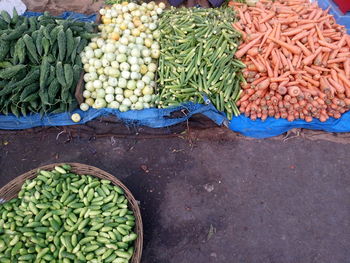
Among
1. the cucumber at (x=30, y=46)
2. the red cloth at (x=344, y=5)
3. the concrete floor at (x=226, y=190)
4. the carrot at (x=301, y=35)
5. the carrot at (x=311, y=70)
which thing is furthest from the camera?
the red cloth at (x=344, y=5)

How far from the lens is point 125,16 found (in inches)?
171

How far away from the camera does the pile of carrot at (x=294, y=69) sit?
3684mm

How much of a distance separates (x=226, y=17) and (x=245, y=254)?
3.62m

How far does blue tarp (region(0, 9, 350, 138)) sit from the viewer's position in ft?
12.1

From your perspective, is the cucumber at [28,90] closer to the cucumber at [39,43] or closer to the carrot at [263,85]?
the cucumber at [39,43]

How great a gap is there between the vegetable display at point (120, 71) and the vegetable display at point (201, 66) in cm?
22

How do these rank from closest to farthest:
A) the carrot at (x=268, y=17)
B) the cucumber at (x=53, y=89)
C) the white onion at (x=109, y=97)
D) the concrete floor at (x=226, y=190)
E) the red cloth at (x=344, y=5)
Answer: the concrete floor at (x=226, y=190) → the cucumber at (x=53, y=89) → the white onion at (x=109, y=97) → the carrot at (x=268, y=17) → the red cloth at (x=344, y=5)

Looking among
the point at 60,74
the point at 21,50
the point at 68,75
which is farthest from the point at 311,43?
the point at 21,50

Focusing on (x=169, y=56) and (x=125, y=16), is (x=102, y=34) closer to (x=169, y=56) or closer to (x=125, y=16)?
(x=125, y=16)

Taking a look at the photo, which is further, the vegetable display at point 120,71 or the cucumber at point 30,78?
the vegetable display at point 120,71

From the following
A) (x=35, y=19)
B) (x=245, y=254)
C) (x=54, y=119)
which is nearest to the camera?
(x=245, y=254)

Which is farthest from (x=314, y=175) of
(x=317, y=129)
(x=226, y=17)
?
(x=226, y=17)

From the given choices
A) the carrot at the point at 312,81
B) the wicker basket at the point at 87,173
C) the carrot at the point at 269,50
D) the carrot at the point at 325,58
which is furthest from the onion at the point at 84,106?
the carrot at the point at 325,58

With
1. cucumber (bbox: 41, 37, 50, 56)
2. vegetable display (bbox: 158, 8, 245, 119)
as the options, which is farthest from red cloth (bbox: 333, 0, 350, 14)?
cucumber (bbox: 41, 37, 50, 56)
